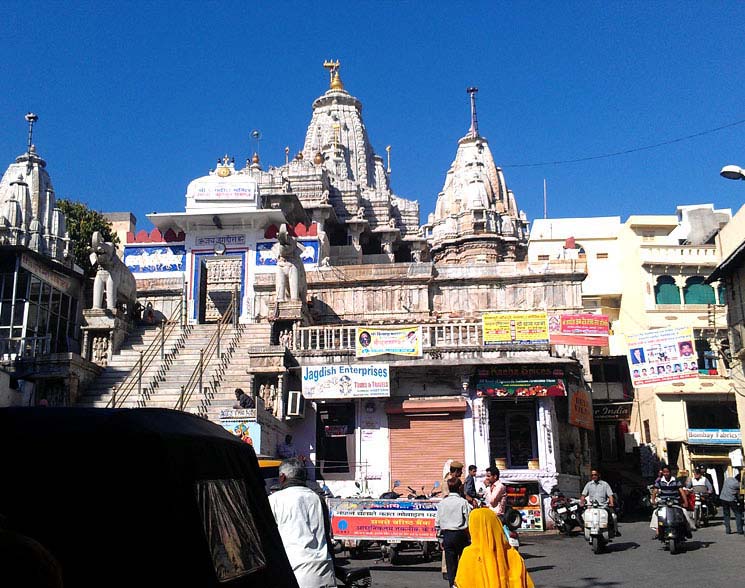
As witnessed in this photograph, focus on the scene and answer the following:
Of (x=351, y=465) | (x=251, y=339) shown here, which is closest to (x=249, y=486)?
(x=351, y=465)

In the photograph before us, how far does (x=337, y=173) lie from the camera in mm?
55312

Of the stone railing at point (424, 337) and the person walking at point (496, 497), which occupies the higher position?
the stone railing at point (424, 337)

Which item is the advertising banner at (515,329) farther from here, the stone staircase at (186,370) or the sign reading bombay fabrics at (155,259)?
the sign reading bombay fabrics at (155,259)

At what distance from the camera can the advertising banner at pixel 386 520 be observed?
42.6ft

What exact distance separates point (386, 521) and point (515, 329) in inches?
434

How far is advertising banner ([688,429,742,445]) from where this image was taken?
3359 cm

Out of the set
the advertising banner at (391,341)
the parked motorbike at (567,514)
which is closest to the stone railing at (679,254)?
the advertising banner at (391,341)

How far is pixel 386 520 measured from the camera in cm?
1309

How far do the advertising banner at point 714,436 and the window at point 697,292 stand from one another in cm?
784

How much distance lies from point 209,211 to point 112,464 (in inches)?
1209

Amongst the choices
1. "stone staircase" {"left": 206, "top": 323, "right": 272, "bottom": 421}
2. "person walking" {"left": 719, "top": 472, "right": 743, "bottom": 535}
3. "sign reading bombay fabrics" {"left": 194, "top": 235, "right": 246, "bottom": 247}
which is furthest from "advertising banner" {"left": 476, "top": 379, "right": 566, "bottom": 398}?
"sign reading bombay fabrics" {"left": 194, "top": 235, "right": 246, "bottom": 247}

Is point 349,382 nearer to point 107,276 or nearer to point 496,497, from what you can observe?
point 107,276

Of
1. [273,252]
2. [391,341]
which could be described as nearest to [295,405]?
[391,341]

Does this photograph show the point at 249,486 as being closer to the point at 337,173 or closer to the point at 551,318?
the point at 551,318
